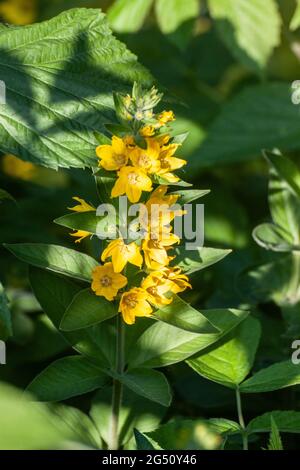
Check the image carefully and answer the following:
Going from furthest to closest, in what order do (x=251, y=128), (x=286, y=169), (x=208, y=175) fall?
(x=208, y=175) → (x=251, y=128) → (x=286, y=169)

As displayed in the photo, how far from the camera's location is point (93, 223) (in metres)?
0.98

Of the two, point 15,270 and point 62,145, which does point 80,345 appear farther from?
point 15,270

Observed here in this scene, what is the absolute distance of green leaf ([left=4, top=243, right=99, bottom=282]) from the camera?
989 millimetres

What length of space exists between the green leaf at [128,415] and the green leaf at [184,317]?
0.23 metres

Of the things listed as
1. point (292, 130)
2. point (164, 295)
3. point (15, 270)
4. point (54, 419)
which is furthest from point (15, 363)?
point (292, 130)

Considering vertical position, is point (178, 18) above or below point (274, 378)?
above

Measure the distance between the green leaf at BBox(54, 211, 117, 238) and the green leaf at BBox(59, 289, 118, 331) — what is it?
3.4 inches

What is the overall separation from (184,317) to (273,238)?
42cm

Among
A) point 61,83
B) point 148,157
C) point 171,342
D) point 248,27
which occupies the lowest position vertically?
point 171,342

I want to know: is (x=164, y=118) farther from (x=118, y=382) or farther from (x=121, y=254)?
(x=118, y=382)

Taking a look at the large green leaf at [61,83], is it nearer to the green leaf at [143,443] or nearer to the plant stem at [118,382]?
the plant stem at [118,382]

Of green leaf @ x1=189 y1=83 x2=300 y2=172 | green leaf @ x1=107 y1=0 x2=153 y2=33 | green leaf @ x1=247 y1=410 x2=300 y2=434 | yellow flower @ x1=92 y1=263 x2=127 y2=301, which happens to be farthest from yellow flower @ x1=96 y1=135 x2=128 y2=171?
green leaf @ x1=107 y1=0 x2=153 y2=33

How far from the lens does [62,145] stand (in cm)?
101

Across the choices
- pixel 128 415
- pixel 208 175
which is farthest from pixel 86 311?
pixel 208 175
